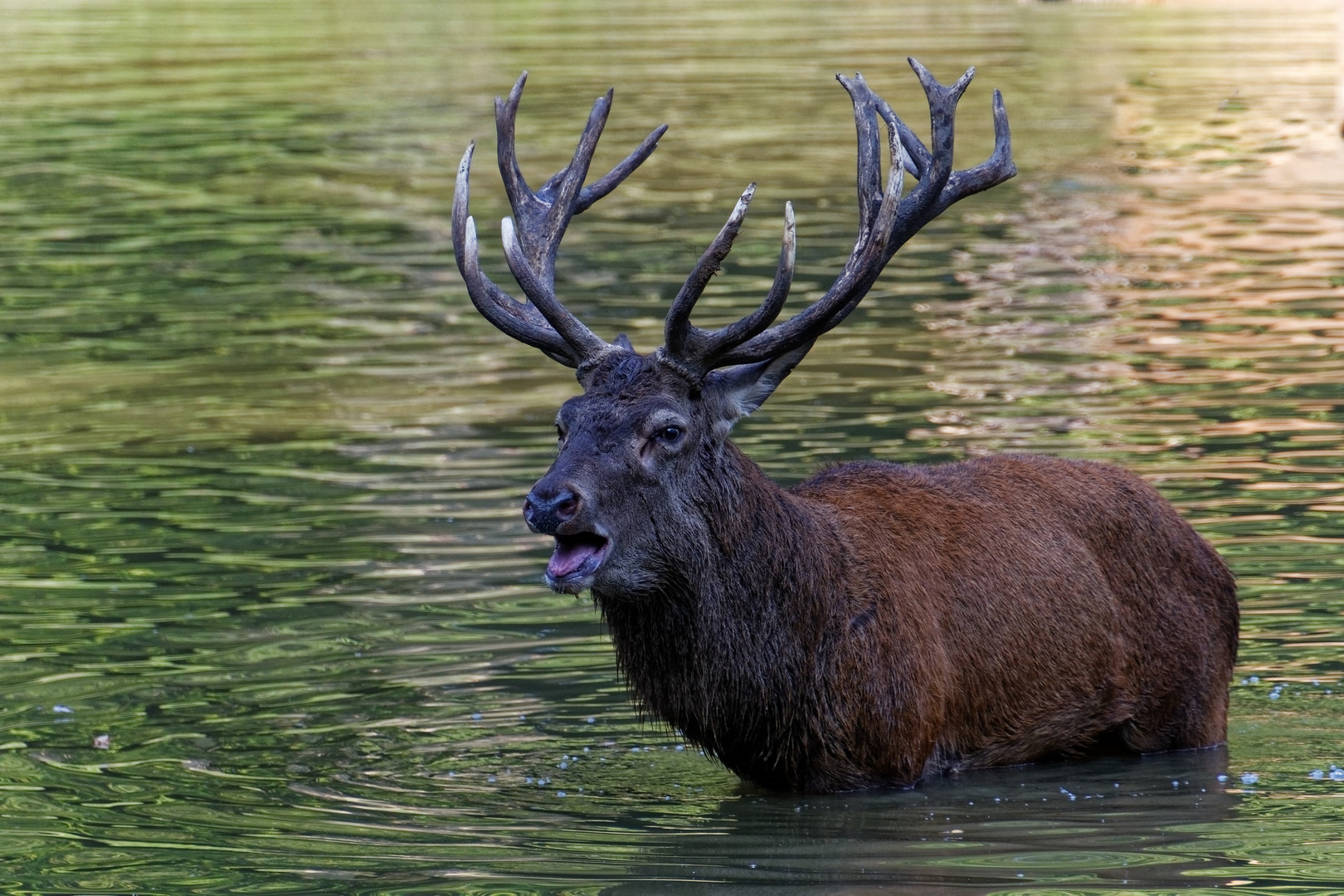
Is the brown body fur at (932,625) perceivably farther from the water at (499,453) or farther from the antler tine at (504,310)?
the antler tine at (504,310)

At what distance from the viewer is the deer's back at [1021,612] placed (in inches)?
304

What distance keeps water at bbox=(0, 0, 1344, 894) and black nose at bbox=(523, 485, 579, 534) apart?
1.15 m

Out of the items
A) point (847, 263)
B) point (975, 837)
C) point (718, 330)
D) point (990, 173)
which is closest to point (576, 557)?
point (718, 330)

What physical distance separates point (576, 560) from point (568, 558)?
33mm

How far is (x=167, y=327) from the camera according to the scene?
1744cm

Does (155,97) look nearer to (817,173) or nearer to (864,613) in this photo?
(817,173)

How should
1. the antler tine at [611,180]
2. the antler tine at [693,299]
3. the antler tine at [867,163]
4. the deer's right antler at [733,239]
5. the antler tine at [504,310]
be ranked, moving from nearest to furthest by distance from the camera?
the antler tine at [693,299] < the deer's right antler at [733,239] < the antler tine at [867,163] < the antler tine at [504,310] < the antler tine at [611,180]

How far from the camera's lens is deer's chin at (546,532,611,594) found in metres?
7.07

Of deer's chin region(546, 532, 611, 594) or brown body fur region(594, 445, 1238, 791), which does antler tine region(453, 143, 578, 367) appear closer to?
brown body fur region(594, 445, 1238, 791)

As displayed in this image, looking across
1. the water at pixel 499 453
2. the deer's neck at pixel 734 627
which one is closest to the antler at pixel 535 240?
the deer's neck at pixel 734 627

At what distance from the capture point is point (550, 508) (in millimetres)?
6988

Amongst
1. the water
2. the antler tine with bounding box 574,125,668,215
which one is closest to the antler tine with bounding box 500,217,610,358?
the antler tine with bounding box 574,125,668,215

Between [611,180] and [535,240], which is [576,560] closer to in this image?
[535,240]

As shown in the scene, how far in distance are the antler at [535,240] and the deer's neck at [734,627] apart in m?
0.76
